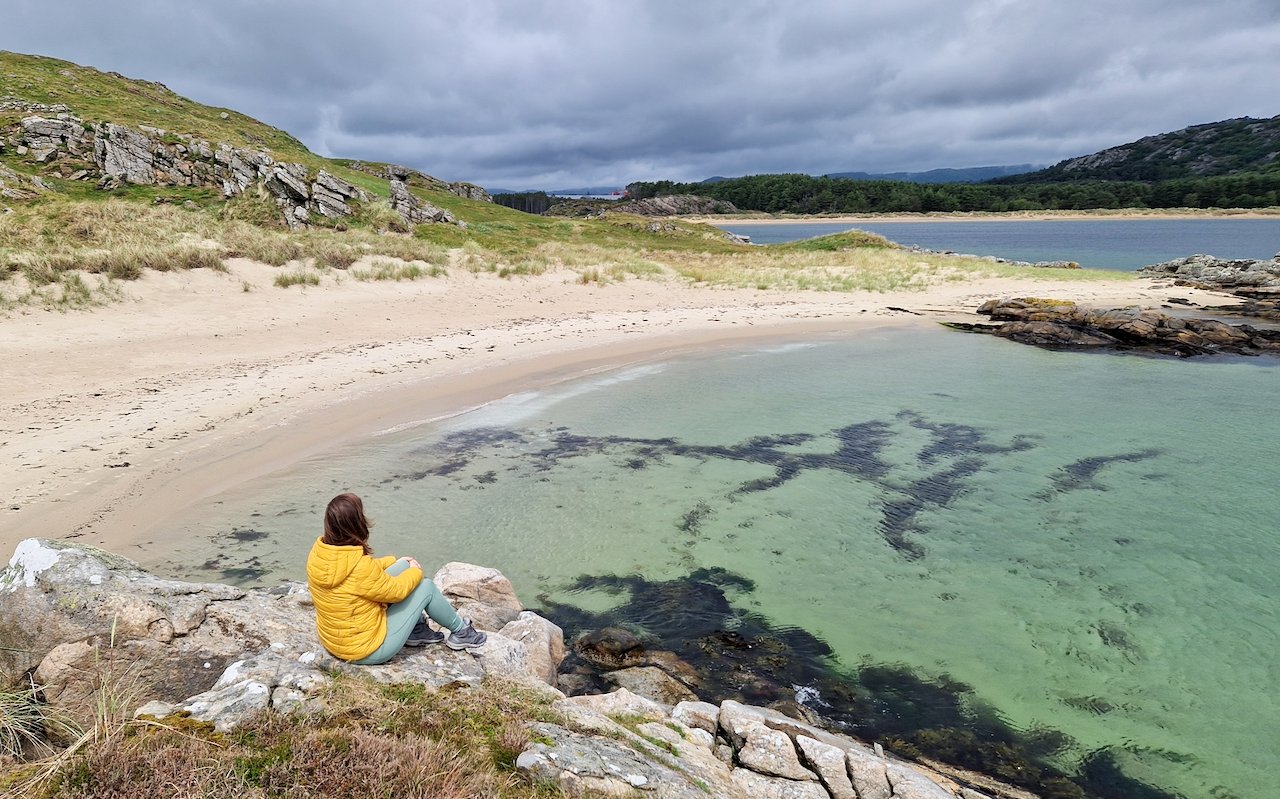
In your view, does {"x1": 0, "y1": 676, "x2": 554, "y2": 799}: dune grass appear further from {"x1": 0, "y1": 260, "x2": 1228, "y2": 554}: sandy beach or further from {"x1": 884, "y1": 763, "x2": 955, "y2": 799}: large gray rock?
{"x1": 0, "y1": 260, "x2": 1228, "y2": 554}: sandy beach

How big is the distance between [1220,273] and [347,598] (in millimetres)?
39135


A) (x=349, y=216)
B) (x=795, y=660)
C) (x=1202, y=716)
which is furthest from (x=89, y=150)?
(x=1202, y=716)

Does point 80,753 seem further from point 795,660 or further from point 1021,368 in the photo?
point 1021,368

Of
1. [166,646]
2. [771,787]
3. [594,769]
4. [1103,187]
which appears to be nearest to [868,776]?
[771,787]

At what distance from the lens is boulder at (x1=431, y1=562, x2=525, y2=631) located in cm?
572

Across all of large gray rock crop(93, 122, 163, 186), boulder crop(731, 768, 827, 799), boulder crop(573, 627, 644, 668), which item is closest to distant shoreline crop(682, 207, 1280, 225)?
large gray rock crop(93, 122, 163, 186)

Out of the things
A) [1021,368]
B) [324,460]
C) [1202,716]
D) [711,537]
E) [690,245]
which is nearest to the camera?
[1202,716]

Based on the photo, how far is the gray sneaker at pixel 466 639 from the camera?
448 cm

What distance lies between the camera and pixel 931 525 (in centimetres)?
827

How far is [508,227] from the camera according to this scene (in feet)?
145

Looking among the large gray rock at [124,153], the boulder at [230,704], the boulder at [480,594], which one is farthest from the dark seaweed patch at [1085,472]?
the large gray rock at [124,153]

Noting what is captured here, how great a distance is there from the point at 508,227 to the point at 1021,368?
117 ft

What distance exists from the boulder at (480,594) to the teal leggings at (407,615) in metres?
1.08

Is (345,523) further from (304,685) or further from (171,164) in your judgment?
(171,164)
